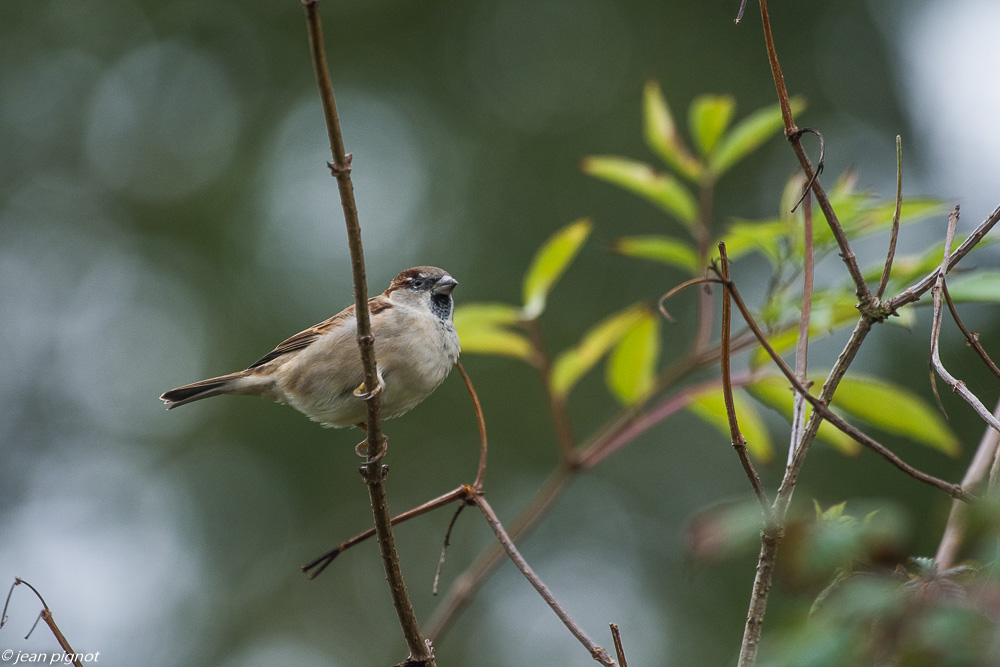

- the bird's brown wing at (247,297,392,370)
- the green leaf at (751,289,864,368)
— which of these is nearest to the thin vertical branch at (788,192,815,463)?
the green leaf at (751,289,864,368)

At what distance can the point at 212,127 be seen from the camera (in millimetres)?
9688

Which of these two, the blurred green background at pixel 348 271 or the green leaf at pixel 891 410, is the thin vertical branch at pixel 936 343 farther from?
the blurred green background at pixel 348 271

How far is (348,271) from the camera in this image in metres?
8.12

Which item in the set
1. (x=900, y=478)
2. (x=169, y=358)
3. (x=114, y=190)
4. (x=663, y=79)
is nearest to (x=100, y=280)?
(x=114, y=190)

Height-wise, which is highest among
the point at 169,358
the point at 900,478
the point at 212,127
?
the point at 212,127

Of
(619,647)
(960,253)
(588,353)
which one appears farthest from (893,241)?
(588,353)

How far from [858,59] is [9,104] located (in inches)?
393

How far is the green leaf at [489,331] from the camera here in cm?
223

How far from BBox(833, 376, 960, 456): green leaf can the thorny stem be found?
1.07 m

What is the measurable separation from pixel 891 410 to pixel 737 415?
1.35 ft

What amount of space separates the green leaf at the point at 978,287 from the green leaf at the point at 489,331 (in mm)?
1036

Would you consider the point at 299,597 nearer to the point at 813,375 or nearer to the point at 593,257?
the point at 593,257

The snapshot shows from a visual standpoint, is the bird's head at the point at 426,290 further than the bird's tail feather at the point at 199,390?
Yes

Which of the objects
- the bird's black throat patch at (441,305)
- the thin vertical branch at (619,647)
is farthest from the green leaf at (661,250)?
the thin vertical branch at (619,647)
